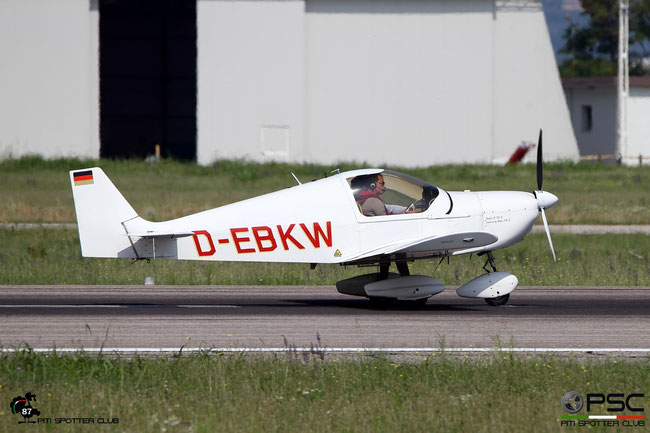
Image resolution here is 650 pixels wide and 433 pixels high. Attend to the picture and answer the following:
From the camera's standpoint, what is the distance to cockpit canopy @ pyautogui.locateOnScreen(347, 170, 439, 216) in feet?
42.7

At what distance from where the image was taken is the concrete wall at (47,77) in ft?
132

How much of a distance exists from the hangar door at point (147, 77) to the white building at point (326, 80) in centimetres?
1607

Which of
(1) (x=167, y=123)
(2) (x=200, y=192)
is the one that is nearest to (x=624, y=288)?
(2) (x=200, y=192)

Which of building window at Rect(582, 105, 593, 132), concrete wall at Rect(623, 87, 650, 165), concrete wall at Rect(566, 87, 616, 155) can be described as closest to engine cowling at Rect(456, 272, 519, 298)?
concrete wall at Rect(623, 87, 650, 165)

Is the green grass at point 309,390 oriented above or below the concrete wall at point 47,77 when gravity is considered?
below

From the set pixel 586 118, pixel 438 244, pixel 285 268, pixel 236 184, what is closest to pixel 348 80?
pixel 236 184

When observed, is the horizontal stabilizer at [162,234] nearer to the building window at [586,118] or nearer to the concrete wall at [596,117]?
the concrete wall at [596,117]

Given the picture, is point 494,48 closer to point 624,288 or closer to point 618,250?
point 618,250

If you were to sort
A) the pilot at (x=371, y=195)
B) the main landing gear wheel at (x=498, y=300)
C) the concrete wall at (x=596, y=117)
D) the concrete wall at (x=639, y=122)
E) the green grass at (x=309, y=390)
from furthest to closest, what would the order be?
1. the concrete wall at (x=596, y=117)
2. the concrete wall at (x=639, y=122)
3. the main landing gear wheel at (x=498, y=300)
4. the pilot at (x=371, y=195)
5. the green grass at (x=309, y=390)

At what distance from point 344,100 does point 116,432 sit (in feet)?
114

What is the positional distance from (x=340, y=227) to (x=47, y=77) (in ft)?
100

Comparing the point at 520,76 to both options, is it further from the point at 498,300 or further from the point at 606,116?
the point at 498,300

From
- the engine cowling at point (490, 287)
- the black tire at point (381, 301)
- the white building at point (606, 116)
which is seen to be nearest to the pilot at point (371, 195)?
the black tire at point (381, 301)

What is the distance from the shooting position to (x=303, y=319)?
12.1m
